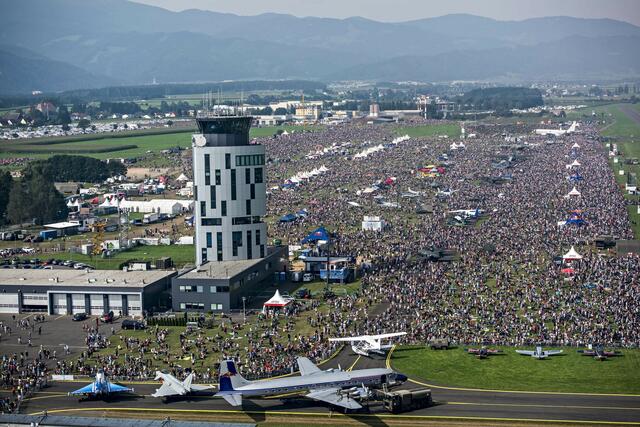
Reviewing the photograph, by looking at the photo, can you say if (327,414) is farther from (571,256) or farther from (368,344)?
(571,256)

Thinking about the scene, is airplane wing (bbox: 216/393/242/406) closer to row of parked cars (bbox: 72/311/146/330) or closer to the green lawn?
row of parked cars (bbox: 72/311/146/330)

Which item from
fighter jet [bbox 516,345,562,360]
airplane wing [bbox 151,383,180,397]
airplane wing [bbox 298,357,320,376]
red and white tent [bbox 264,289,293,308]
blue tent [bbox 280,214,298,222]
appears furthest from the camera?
blue tent [bbox 280,214,298,222]

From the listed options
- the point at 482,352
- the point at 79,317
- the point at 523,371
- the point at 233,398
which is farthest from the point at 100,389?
the point at 523,371

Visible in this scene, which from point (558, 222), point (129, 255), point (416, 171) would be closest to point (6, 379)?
point (129, 255)

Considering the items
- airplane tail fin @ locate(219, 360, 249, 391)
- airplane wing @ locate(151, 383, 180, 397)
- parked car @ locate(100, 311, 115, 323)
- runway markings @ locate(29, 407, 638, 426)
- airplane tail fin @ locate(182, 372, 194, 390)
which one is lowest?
parked car @ locate(100, 311, 115, 323)

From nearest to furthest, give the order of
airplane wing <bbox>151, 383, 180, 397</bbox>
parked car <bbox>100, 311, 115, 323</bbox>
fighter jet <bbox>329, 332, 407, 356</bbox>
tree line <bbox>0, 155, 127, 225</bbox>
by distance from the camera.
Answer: airplane wing <bbox>151, 383, 180, 397</bbox>
fighter jet <bbox>329, 332, 407, 356</bbox>
parked car <bbox>100, 311, 115, 323</bbox>
tree line <bbox>0, 155, 127, 225</bbox>

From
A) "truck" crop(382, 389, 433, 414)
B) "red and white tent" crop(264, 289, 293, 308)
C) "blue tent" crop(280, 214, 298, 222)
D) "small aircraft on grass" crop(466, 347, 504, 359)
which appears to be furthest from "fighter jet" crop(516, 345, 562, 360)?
"blue tent" crop(280, 214, 298, 222)
